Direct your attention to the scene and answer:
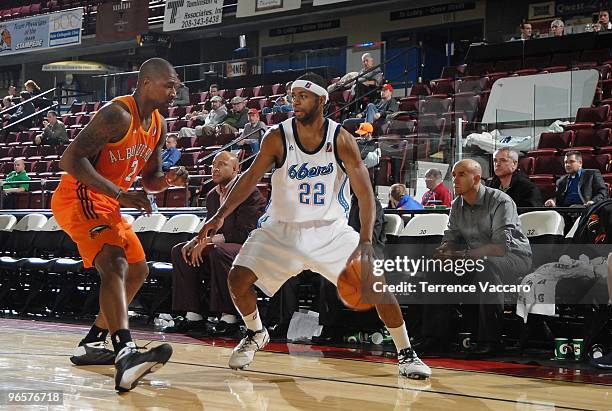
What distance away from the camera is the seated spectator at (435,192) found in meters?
9.30

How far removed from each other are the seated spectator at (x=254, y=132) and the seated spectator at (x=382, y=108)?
5.09 feet

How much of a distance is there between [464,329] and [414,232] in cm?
100

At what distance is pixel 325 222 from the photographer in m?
5.36

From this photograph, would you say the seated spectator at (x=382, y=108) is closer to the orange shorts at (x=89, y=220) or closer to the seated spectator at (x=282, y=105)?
the seated spectator at (x=282, y=105)

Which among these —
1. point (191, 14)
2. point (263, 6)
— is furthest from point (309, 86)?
point (191, 14)

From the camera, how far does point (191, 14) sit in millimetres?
23812

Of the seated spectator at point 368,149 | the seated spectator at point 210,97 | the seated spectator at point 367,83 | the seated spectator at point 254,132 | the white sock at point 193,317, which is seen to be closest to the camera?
the white sock at point 193,317

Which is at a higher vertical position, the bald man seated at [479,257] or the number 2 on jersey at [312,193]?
the number 2 on jersey at [312,193]

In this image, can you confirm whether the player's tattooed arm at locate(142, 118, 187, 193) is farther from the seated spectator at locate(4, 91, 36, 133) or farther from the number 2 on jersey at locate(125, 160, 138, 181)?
the seated spectator at locate(4, 91, 36, 133)

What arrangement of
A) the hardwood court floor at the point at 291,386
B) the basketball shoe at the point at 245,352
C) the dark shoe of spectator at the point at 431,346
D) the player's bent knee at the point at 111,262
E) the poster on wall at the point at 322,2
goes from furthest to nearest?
the poster on wall at the point at 322,2, the dark shoe of spectator at the point at 431,346, the basketball shoe at the point at 245,352, the player's bent knee at the point at 111,262, the hardwood court floor at the point at 291,386

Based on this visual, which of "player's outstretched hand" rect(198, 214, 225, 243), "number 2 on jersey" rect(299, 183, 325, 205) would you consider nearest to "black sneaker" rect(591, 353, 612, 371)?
"number 2 on jersey" rect(299, 183, 325, 205)

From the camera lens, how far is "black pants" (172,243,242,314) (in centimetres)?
782

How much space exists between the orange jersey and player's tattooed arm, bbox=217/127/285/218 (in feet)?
1.84

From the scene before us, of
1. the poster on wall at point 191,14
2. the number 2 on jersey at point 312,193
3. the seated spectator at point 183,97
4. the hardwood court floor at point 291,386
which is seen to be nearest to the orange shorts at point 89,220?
the hardwood court floor at point 291,386
